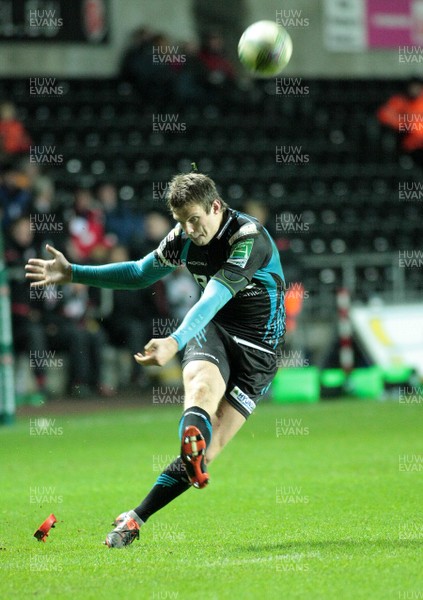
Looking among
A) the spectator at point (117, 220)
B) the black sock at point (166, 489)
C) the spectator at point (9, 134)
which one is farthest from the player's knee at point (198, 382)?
the spectator at point (9, 134)

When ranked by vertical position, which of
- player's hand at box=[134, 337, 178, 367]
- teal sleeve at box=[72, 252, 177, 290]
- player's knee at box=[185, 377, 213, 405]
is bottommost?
player's knee at box=[185, 377, 213, 405]

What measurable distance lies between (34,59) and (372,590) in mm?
17420

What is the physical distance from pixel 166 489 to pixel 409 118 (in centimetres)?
1635

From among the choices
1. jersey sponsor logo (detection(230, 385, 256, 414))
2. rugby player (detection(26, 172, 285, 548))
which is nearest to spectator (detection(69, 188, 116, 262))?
rugby player (detection(26, 172, 285, 548))

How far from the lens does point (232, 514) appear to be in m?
7.02

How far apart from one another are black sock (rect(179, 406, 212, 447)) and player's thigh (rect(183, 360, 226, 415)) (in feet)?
0.14

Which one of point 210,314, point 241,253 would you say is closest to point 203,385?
point 210,314

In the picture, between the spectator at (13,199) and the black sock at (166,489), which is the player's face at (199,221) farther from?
the spectator at (13,199)

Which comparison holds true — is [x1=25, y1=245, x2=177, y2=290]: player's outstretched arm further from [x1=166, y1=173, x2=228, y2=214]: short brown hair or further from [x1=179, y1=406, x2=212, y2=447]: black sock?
[x1=179, y1=406, x2=212, y2=447]: black sock

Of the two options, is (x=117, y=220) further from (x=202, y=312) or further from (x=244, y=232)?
(x=202, y=312)

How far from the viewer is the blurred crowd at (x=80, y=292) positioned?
14.5 meters

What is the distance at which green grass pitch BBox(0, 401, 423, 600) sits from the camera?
4.94m

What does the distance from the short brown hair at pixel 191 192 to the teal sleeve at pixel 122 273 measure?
67 cm

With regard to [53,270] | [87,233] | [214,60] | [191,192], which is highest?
[214,60]
